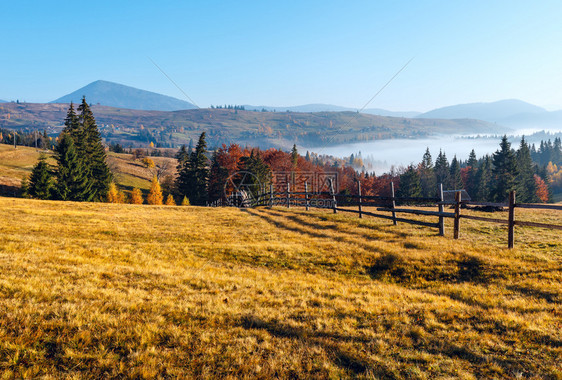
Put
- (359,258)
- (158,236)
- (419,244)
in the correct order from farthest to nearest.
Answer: (158,236), (419,244), (359,258)

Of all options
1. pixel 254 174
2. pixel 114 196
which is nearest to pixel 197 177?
pixel 254 174

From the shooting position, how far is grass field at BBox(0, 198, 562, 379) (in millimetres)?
4660

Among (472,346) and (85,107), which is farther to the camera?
(85,107)

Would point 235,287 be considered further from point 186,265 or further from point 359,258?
point 359,258

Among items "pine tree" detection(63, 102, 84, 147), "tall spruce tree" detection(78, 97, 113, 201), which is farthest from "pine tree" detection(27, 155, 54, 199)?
"pine tree" detection(63, 102, 84, 147)

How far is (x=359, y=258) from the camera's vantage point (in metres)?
11.7

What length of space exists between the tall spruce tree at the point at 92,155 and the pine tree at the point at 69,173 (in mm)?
3009

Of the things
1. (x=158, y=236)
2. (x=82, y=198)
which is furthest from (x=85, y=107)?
(x=158, y=236)

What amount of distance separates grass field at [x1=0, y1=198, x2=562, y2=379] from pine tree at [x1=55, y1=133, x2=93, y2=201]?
49620 millimetres

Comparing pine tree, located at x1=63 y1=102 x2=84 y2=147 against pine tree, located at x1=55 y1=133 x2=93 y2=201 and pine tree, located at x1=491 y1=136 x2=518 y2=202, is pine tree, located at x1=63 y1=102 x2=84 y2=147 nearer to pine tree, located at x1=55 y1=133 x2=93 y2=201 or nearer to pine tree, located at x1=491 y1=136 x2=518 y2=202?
pine tree, located at x1=55 y1=133 x2=93 y2=201

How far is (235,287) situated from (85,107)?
225 ft

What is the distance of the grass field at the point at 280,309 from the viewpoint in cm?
466

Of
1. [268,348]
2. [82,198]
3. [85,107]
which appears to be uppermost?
[85,107]

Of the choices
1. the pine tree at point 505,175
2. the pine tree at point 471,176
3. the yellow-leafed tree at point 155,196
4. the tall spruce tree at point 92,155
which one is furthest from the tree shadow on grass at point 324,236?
the pine tree at point 471,176
